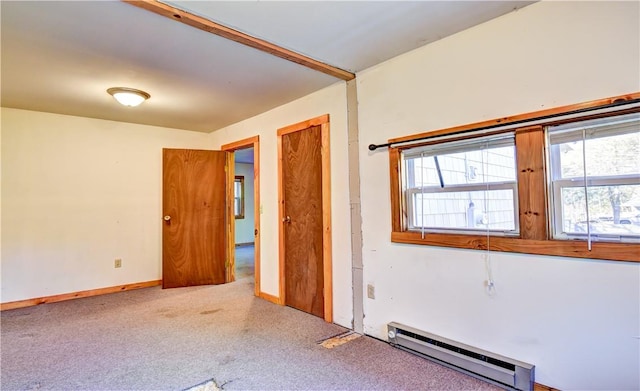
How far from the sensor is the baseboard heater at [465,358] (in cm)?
183

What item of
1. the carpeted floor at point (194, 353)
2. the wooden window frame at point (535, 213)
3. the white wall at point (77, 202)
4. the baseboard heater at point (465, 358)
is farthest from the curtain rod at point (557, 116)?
the white wall at point (77, 202)

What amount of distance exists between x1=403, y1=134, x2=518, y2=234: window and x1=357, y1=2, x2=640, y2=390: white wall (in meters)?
0.17

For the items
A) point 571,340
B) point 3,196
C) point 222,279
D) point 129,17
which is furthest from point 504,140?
point 3,196

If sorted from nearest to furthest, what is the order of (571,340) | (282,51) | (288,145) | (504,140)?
(571,340)
(504,140)
(282,51)
(288,145)

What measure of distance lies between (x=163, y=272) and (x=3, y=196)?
6.27 ft

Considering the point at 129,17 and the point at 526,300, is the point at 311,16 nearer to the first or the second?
the point at 129,17

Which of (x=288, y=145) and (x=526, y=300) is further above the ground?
(x=288, y=145)

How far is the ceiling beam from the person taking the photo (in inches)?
71.3

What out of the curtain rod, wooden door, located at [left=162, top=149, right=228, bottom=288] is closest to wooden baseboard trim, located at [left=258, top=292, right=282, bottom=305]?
wooden door, located at [left=162, top=149, right=228, bottom=288]

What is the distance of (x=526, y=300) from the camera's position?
6.14ft

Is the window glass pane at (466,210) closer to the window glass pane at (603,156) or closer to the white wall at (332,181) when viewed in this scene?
the window glass pane at (603,156)

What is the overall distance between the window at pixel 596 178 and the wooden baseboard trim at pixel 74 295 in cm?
474

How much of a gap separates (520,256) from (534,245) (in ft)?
0.35

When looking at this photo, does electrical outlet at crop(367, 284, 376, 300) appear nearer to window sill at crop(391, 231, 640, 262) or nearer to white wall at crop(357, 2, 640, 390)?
white wall at crop(357, 2, 640, 390)
